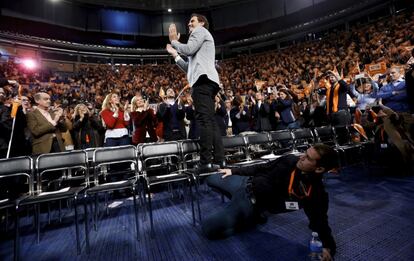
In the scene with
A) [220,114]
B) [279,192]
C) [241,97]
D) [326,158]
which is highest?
[241,97]

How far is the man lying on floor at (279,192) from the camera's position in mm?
1567

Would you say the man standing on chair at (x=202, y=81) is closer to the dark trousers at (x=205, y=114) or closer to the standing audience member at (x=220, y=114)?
the dark trousers at (x=205, y=114)

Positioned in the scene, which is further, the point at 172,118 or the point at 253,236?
the point at 172,118

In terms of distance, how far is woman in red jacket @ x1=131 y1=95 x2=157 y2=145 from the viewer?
421 cm

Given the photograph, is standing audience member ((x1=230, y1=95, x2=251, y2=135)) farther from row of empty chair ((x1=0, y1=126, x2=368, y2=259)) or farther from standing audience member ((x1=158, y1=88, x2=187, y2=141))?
standing audience member ((x1=158, y1=88, x2=187, y2=141))

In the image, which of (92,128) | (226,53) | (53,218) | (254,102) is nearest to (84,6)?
(226,53)

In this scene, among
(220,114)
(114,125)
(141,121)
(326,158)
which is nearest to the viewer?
(326,158)

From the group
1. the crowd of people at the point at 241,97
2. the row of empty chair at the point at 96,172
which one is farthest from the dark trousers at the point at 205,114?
the crowd of people at the point at 241,97

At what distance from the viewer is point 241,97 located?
652 cm

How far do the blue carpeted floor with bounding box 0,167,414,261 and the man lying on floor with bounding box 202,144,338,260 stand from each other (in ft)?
0.56

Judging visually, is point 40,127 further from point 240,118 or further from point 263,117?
point 263,117

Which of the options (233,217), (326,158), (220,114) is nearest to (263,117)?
(220,114)

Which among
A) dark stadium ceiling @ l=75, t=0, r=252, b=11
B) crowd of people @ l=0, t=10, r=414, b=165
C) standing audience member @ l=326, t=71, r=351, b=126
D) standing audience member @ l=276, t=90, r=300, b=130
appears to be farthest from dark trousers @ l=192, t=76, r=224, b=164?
dark stadium ceiling @ l=75, t=0, r=252, b=11

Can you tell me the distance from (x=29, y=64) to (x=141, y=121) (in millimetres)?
12627
